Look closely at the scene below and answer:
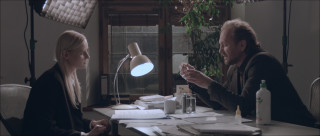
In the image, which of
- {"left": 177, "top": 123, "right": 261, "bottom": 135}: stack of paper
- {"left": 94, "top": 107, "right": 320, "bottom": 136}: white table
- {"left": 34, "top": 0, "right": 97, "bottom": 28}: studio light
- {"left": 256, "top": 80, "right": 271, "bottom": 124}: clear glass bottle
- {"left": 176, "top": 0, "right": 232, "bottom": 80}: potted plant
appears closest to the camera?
{"left": 177, "top": 123, "right": 261, "bottom": 135}: stack of paper

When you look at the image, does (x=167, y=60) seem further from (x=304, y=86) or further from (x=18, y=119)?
(x=18, y=119)

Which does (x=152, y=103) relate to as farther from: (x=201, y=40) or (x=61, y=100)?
(x=201, y=40)

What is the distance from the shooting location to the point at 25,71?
8.62ft

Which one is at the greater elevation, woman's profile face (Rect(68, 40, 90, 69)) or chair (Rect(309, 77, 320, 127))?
woman's profile face (Rect(68, 40, 90, 69))

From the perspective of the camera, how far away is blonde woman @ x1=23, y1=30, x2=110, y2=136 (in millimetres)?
1580

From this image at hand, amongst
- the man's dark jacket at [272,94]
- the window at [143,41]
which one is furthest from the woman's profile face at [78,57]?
the window at [143,41]

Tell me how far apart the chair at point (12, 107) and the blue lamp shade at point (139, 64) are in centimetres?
67

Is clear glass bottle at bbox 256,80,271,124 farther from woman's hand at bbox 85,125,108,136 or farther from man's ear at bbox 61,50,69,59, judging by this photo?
man's ear at bbox 61,50,69,59

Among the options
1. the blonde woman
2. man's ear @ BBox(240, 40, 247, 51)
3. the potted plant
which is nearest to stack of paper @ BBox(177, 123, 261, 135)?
the blonde woman

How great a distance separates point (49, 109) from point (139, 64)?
0.76m

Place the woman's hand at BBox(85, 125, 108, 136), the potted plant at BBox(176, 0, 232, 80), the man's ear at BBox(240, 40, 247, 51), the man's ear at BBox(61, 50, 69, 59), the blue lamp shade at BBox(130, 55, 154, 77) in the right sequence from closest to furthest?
the woman's hand at BBox(85, 125, 108, 136)
the man's ear at BBox(61, 50, 69, 59)
the man's ear at BBox(240, 40, 247, 51)
the blue lamp shade at BBox(130, 55, 154, 77)
the potted plant at BBox(176, 0, 232, 80)

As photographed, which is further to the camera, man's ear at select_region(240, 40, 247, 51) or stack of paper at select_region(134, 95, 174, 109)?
stack of paper at select_region(134, 95, 174, 109)

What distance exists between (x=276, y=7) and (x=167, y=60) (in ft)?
4.12

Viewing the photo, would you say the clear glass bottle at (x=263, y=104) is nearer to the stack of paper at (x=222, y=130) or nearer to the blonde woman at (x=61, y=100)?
the stack of paper at (x=222, y=130)
